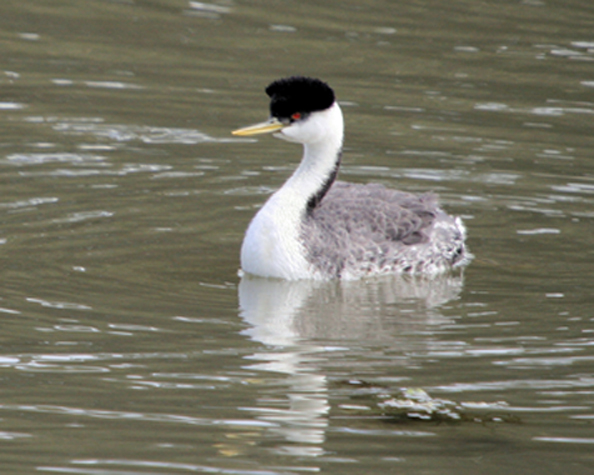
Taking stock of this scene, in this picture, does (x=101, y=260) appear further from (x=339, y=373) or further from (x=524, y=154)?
(x=524, y=154)

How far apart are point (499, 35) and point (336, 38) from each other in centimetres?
244

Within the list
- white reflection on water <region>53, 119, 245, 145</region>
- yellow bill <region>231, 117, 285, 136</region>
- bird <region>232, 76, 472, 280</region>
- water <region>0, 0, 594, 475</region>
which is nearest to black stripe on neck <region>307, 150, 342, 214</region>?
bird <region>232, 76, 472, 280</region>

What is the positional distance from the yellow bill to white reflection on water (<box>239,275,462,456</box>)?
Result: 1195mm

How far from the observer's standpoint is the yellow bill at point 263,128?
9.54 metres

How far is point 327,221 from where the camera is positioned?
10156 mm

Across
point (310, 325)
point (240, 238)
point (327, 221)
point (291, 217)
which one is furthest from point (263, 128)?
A: point (310, 325)

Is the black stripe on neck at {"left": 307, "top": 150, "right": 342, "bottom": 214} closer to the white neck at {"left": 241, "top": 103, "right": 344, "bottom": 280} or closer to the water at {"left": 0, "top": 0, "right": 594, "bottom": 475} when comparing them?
the white neck at {"left": 241, "top": 103, "right": 344, "bottom": 280}

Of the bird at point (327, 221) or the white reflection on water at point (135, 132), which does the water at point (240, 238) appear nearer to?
the white reflection on water at point (135, 132)

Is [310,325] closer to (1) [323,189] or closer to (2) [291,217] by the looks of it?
(2) [291,217]

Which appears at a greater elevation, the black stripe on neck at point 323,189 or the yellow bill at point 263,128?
the yellow bill at point 263,128

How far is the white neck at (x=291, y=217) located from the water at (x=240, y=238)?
0.57ft

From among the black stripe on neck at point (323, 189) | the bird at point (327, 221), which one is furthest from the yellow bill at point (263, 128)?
the black stripe on neck at point (323, 189)

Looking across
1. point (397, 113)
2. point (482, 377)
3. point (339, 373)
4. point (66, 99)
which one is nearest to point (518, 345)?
point (482, 377)

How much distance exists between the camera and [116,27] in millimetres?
17016
